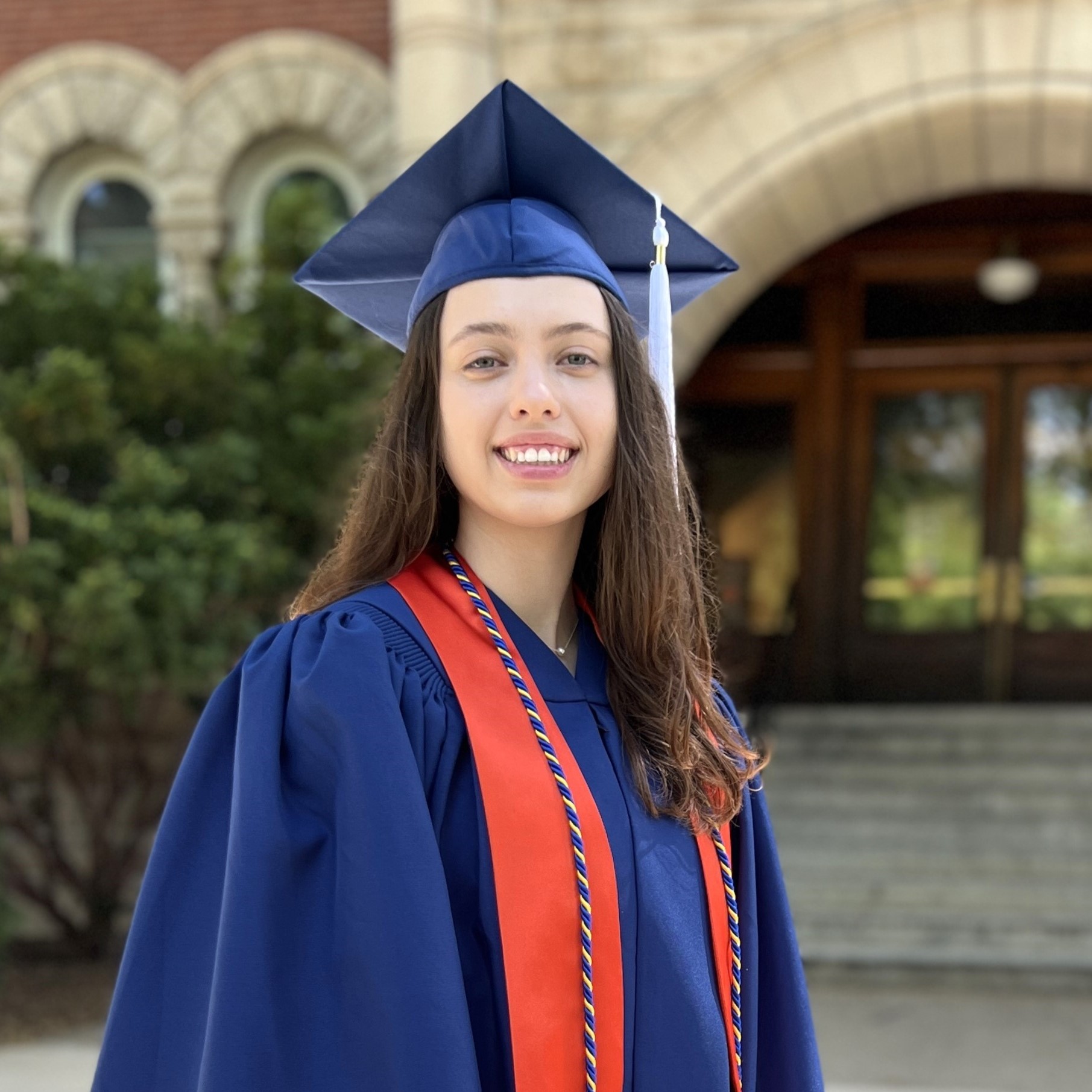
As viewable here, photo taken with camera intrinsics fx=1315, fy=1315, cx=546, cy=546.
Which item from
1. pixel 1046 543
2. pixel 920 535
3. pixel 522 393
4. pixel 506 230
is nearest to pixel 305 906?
pixel 522 393

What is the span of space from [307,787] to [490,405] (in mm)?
478

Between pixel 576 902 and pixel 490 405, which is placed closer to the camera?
pixel 576 902

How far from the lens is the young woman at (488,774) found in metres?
1.30

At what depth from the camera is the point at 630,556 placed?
1.68 meters

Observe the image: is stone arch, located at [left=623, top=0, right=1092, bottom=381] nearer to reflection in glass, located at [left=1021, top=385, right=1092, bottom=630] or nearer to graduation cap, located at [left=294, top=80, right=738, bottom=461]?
reflection in glass, located at [left=1021, top=385, right=1092, bottom=630]

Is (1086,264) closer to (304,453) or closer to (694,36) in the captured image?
(694,36)

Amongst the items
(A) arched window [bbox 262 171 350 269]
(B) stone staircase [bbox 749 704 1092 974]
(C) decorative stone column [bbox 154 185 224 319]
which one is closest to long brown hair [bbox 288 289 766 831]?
(A) arched window [bbox 262 171 350 269]

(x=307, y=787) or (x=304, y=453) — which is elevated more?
(x=304, y=453)

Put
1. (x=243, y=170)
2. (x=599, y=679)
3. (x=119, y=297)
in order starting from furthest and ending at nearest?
(x=243, y=170)
(x=119, y=297)
(x=599, y=679)

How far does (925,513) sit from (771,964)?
7.70m

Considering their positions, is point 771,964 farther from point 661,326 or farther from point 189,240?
point 189,240

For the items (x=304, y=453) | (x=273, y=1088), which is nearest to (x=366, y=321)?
(x=273, y=1088)

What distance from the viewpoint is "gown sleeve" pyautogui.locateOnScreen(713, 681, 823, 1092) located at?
1.68 meters

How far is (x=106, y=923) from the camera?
6.09m
